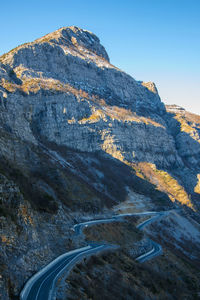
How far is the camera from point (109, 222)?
232 ft

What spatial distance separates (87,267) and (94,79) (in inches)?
6122

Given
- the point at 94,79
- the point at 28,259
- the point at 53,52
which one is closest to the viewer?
the point at 28,259

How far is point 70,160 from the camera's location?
120312 millimetres

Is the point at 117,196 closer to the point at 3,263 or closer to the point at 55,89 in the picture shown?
the point at 55,89

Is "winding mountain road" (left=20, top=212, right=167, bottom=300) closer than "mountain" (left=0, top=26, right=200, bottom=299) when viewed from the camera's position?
Yes

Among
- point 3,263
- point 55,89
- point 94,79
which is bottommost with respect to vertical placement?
point 3,263

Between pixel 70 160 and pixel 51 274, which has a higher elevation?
pixel 51 274

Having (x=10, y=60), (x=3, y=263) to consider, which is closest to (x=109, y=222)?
(x=3, y=263)

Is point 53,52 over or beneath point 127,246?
over

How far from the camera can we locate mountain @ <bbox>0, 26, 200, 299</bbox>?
128ft

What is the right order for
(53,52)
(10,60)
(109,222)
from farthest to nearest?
(53,52) < (10,60) < (109,222)

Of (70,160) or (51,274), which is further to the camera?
(70,160)

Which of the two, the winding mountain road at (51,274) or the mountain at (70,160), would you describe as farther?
the mountain at (70,160)

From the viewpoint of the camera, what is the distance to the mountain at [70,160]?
128ft
